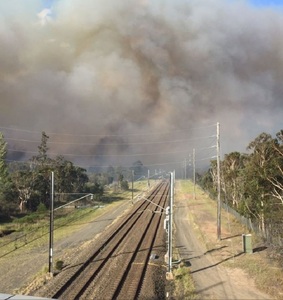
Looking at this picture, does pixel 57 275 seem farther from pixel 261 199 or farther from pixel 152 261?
pixel 261 199

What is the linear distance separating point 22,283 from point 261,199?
26.9m

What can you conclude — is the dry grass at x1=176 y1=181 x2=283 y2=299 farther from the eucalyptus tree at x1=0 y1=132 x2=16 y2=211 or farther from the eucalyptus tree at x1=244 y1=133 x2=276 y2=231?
the eucalyptus tree at x1=0 y1=132 x2=16 y2=211

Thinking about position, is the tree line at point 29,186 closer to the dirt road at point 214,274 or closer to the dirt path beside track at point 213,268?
the dirt path beside track at point 213,268

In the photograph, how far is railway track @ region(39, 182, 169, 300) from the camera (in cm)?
2228

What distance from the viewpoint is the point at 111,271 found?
27.0m

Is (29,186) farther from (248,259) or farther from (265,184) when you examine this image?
(248,259)

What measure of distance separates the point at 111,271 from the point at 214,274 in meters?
7.06

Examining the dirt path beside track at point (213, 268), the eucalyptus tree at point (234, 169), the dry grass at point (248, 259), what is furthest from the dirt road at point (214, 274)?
the eucalyptus tree at point (234, 169)

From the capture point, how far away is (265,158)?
145 feet

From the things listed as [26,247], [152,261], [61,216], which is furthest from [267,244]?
[61,216]

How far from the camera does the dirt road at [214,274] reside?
2136 cm

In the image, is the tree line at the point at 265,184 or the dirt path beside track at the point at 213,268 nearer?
the dirt path beside track at the point at 213,268

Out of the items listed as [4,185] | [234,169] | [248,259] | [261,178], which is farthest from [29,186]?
[248,259]

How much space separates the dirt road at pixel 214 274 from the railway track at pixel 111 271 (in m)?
3.38
